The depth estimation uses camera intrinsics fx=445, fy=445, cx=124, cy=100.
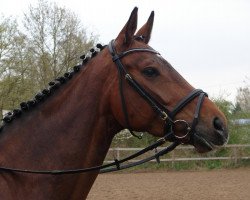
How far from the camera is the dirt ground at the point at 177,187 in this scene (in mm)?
15453

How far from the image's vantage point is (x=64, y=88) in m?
3.86

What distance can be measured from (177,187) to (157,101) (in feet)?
48.9

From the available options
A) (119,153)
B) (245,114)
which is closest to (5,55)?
(119,153)

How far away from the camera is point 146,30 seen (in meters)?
3.97

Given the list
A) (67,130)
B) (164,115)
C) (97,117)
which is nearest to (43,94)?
(67,130)

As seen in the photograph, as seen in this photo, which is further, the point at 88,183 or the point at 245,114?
the point at 245,114

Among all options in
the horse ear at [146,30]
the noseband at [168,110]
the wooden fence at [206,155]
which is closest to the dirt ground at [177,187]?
the wooden fence at [206,155]

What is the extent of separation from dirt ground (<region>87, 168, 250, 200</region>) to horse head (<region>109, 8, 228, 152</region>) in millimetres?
11922

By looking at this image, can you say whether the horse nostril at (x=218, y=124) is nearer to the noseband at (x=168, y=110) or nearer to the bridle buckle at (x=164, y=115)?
the noseband at (x=168, y=110)

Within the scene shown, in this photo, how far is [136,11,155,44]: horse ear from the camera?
393 cm

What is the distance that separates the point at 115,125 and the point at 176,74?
0.67 meters

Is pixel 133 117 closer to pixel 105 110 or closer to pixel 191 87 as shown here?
pixel 105 110

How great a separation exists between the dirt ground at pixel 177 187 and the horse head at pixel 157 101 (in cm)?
1192

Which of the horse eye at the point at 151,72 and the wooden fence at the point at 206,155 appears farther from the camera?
the wooden fence at the point at 206,155
